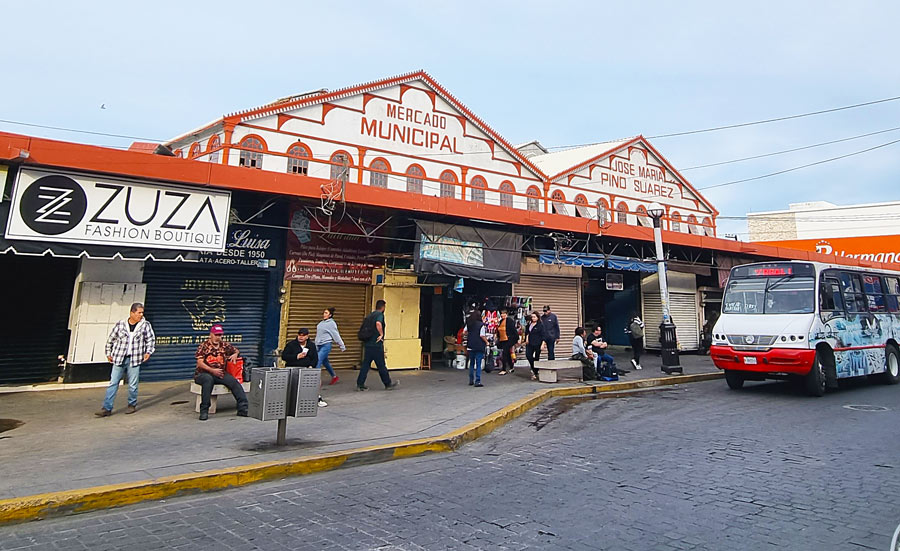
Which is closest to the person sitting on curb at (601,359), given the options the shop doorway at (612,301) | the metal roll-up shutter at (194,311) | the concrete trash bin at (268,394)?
the shop doorway at (612,301)

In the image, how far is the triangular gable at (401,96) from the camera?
18750 millimetres

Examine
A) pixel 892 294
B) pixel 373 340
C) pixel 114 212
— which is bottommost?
pixel 373 340

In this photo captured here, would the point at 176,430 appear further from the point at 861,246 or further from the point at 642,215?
the point at 861,246

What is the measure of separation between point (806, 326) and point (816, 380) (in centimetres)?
111

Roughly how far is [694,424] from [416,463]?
478 centimetres

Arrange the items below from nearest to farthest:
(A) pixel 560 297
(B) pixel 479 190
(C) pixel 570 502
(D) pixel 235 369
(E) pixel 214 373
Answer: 1. (C) pixel 570 502
2. (E) pixel 214 373
3. (D) pixel 235 369
4. (A) pixel 560 297
5. (B) pixel 479 190

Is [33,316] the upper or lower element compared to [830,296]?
lower

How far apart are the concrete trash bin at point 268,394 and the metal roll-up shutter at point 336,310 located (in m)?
6.33

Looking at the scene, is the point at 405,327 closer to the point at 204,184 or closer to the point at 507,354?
the point at 507,354

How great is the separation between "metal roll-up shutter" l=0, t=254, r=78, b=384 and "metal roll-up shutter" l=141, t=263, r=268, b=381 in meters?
1.49

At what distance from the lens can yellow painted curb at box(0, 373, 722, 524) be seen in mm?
4262

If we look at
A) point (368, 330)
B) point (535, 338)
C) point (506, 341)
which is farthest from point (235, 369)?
point (506, 341)

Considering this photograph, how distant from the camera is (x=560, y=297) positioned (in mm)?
16609

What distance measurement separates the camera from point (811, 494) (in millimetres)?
4766
